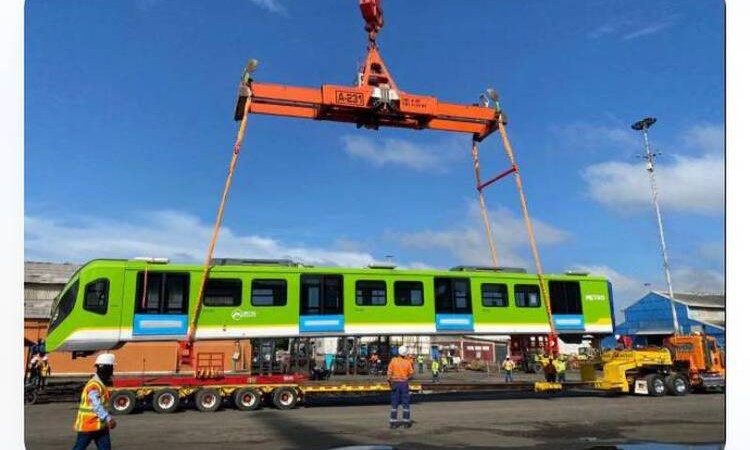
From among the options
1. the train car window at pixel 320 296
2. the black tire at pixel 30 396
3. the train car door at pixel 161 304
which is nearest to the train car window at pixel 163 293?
the train car door at pixel 161 304

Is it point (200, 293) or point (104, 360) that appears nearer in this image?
point (104, 360)

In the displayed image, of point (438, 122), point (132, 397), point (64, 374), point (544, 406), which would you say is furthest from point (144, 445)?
point (64, 374)

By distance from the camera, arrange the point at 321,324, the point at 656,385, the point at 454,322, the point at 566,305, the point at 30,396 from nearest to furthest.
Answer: the point at 321,324 < the point at 454,322 < the point at 30,396 < the point at 566,305 < the point at 656,385

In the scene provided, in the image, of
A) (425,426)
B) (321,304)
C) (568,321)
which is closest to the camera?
(425,426)

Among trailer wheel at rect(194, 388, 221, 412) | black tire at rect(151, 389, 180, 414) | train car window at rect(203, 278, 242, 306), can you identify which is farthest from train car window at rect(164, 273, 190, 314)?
trailer wheel at rect(194, 388, 221, 412)

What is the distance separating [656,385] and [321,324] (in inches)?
464

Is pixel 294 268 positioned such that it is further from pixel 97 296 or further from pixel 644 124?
pixel 644 124

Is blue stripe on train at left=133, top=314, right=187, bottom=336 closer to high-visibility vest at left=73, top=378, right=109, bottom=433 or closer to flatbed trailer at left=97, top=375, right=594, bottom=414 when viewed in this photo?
flatbed trailer at left=97, top=375, right=594, bottom=414


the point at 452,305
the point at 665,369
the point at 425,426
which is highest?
the point at 452,305

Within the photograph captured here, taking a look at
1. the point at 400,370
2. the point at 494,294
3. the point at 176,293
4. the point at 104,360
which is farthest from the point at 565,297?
the point at 104,360

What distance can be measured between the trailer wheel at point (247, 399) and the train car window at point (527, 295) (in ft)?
28.9

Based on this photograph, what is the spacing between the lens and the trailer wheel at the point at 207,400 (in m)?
15.6

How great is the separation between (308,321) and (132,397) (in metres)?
5.07

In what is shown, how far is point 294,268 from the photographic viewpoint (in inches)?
690
